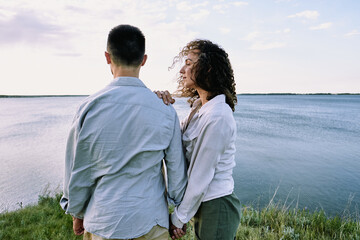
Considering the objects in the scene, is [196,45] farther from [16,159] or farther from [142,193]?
[16,159]

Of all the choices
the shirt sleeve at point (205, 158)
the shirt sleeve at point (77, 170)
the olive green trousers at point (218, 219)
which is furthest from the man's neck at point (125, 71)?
the olive green trousers at point (218, 219)

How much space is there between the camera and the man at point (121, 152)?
1458 millimetres

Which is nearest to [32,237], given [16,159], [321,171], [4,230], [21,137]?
[4,230]

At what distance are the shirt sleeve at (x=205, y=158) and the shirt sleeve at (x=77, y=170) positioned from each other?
2.37ft

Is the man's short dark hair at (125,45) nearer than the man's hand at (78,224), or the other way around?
the man's short dark hair at (125,45)

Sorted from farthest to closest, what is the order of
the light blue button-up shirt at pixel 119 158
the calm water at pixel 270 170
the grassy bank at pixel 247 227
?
the calm water at pixel 270 170
the grassy bank at pixel 247 227
the light blue button-up shirt at pixel 119 158

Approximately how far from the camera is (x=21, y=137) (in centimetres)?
1612

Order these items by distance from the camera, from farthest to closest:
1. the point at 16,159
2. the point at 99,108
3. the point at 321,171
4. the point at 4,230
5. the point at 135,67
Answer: the point at 16,159
the point at 321,171
the point at 4,230
the point at 135,67
the point at 99,108

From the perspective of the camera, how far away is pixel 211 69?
193cm

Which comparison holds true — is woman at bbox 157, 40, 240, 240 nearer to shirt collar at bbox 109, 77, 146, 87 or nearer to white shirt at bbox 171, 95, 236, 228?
white shirt at bbox 171, 95, 236, 228

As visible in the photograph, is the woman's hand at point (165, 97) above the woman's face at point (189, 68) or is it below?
below

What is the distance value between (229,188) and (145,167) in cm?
73

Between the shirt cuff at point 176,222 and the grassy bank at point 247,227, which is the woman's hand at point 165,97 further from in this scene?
the grassy bank at point 247,227

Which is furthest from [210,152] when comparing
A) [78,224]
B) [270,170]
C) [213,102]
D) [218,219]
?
[270,170]
